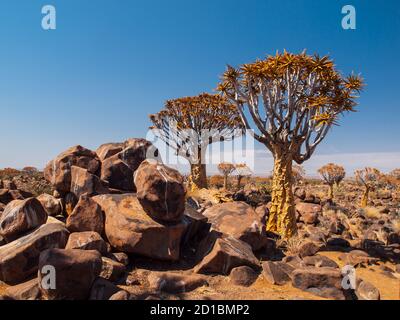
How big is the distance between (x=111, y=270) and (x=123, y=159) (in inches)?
153

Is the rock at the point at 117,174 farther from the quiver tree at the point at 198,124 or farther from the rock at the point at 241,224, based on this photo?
the quiver tree at the point at 198,124

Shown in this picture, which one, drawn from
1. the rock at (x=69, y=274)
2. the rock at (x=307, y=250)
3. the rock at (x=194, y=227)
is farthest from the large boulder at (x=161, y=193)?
the rock at (x=307, y=250)

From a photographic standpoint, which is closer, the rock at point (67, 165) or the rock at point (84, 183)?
the rock at point (84, 183)

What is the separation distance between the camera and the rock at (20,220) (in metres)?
5.62

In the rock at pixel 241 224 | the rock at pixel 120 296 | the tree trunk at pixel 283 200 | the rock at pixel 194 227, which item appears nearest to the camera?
the rock at pixel 120 296

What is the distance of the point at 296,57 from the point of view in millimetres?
8109

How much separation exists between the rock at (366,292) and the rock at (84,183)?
605 centimetres

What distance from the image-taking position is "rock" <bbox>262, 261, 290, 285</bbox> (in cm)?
536

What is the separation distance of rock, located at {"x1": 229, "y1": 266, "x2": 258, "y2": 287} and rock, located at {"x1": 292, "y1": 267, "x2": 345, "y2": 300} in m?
0.79

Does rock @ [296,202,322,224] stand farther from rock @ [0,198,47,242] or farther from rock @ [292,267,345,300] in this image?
rock @ [0,198,47,242]

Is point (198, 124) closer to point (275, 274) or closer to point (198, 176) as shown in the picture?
point (198, 176)

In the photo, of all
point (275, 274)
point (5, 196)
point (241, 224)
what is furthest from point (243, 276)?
point (5, 196)
